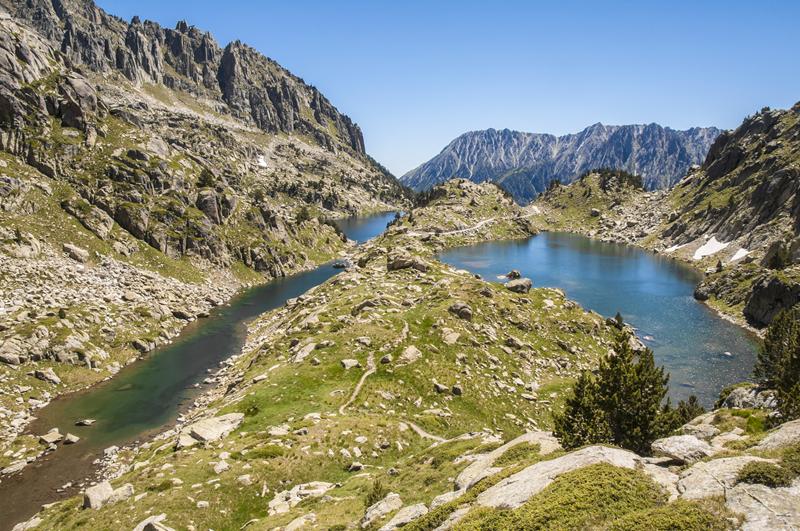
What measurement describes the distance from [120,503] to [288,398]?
2051 cm

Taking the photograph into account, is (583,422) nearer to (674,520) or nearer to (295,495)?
(674,520)

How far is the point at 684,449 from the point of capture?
21.6m

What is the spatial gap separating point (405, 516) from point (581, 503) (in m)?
9.86

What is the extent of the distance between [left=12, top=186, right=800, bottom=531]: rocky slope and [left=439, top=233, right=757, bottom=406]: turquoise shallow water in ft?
48.9

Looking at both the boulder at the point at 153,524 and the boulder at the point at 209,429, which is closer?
the boulder at the point at 153,524

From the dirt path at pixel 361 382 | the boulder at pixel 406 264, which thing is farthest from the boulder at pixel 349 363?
the boulder at pixel 406 264

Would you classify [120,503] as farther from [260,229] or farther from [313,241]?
[313,241]

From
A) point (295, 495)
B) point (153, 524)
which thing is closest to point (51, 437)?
point (153, 524)

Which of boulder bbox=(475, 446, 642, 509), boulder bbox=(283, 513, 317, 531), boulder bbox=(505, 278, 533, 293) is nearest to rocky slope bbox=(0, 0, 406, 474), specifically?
boulder bbox=(283, 513, 317, 531)

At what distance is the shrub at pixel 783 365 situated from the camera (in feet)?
99.1

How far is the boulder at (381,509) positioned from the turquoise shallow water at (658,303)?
5609 cm

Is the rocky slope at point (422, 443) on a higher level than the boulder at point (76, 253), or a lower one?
lower

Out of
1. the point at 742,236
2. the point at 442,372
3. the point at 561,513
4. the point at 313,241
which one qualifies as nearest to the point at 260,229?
the point at 313,241

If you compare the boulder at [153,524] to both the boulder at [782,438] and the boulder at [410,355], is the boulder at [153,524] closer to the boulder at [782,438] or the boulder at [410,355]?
the boulder at [410,355]
